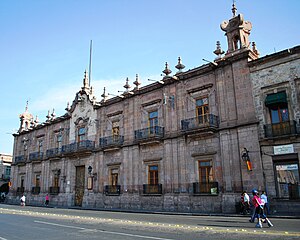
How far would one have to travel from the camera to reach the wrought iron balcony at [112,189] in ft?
81.6

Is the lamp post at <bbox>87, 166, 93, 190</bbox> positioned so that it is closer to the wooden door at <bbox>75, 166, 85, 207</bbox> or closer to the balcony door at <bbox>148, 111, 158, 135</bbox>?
the wooden door at <bbox>75, 166, 85, 207</bbox>

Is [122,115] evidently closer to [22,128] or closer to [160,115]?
[160,115]

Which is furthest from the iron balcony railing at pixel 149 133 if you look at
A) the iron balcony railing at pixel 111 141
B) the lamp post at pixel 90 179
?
the lamp post at pixel 90 179

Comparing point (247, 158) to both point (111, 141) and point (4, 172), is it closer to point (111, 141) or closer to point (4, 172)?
point (111, 141)

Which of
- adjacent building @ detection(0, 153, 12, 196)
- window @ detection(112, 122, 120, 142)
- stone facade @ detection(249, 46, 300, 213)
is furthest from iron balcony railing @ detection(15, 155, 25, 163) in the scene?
stone facade @ detection(249, 46, 300, 213)

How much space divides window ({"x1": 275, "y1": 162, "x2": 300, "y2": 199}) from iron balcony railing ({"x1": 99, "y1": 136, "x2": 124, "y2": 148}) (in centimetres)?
1331

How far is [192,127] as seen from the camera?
2067 centimetres

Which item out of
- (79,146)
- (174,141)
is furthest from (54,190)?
(174,141)

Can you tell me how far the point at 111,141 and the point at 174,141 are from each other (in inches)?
276

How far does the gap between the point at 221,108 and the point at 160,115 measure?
5.47 metres

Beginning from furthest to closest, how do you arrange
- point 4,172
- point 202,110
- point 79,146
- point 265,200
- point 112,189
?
point 4,172 < point 79,146 < point 112,189 < point 202,110 < point 265,200

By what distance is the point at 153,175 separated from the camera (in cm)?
2306

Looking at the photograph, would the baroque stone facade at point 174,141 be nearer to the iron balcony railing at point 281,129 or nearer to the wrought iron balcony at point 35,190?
the iron balcony railing at point 281,129

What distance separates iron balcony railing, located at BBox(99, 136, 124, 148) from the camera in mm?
25673
